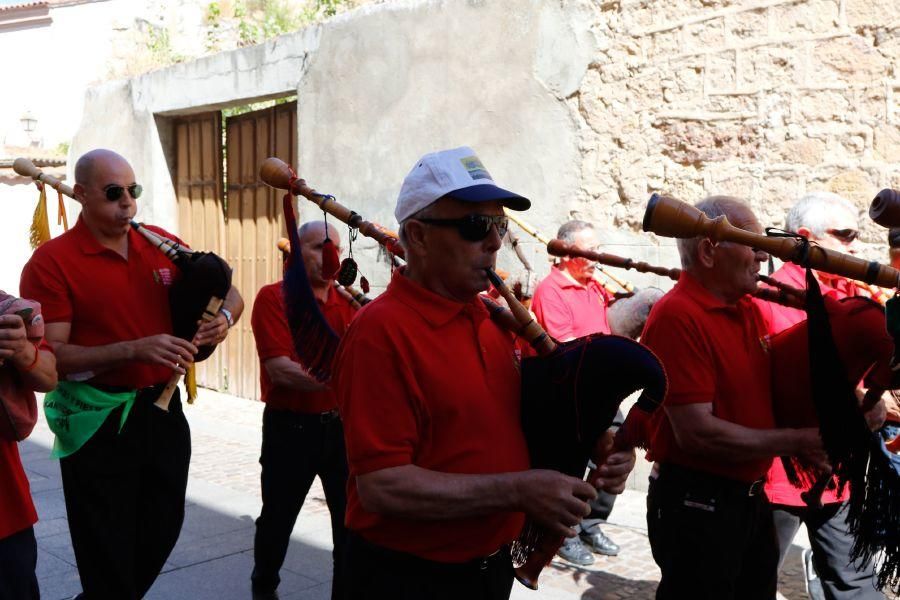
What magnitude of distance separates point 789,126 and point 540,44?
7.34 ft

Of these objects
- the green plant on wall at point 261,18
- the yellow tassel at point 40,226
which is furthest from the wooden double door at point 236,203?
the yellow tassel at point 40,226

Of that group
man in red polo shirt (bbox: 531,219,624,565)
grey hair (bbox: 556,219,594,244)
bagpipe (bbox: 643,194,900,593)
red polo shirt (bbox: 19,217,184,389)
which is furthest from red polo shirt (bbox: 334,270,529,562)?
grey hair (bbox: 556,219,594,244)

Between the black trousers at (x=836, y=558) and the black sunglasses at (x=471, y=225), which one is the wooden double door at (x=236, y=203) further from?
the black sunglasses at (x=471, y=225)

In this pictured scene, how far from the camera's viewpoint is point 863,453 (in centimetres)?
260

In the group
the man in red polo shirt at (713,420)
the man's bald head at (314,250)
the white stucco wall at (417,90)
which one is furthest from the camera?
the white stucco wall at (417,90)

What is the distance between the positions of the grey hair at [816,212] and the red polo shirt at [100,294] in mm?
3041

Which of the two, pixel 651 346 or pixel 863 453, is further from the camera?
pixel 651 346

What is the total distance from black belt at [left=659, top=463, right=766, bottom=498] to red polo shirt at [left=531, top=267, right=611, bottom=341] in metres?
2.59

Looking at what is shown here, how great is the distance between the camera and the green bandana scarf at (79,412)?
3.90 meters

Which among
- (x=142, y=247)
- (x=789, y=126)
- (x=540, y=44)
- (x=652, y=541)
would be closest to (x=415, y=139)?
(x=540, y=44)

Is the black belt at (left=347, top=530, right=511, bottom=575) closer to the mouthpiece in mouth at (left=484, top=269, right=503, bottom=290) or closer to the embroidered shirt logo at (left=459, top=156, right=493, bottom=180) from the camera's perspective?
the mouthpiece in mouth at (left=484, top=269, right=503, bottom=290)

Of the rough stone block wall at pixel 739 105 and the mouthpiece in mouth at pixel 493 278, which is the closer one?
the mouthpiece in mouth at pixel 493 278

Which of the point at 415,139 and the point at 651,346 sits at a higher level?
the point at 415,139

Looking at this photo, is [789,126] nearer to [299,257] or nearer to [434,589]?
[299,257]
